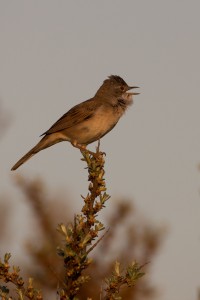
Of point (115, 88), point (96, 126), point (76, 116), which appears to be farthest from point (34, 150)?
point (115, 88)

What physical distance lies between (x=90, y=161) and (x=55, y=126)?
4.99m

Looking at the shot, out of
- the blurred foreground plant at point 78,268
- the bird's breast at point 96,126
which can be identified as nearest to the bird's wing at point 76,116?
the bird's breast at point 96,126

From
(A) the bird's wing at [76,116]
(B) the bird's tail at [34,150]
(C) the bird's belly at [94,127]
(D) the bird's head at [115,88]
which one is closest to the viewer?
(B) the bird's tail at [34,150]

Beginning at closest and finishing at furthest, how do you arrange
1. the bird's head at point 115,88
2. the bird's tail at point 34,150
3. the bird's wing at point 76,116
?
1. the bird's tail at point 34,150
2. the bird's wing at point 76,116
3. the bird's head at point 115,88

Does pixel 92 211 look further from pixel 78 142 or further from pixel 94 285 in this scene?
pixel 78 142

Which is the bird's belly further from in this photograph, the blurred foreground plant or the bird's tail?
the blurred foreground plant

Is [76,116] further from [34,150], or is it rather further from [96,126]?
[34,150]

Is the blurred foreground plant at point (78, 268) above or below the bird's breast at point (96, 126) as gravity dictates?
below

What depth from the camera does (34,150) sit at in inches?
371

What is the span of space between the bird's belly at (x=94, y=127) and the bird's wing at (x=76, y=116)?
191 millimetres

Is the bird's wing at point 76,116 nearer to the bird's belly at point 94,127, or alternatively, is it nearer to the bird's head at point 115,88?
the bird's belly at point 94,127

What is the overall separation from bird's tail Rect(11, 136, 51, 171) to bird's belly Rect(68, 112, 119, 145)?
0.46m

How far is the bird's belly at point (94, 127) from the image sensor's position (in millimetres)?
9227

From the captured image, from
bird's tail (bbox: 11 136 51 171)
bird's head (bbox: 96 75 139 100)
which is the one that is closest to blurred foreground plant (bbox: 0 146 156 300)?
bird's tail (bbox: 11 136 51 171)
